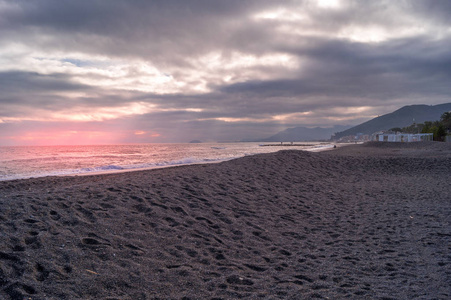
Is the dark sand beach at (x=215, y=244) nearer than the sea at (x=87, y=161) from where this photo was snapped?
Yes

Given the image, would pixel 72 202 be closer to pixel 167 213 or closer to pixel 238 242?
pixel 167 213

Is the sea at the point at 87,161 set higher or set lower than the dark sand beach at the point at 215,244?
higher

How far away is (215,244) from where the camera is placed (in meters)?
4.49

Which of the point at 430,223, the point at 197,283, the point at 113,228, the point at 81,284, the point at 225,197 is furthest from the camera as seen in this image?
the point at 225,197

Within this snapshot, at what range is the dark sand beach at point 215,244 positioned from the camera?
309 centimetres

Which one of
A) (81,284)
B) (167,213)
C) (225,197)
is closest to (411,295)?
(81,284)

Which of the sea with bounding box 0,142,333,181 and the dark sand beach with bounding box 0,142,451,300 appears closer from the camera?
the dark sand beach with bounding box 0,142,451,300

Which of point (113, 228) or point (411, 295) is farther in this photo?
point (113, 228)

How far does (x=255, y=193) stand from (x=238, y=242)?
3.28 meters

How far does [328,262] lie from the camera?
4.07m

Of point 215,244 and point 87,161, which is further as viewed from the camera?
point 87,161

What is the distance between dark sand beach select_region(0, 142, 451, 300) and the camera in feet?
10.1

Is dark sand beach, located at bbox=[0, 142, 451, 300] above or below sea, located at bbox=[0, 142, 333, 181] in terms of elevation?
below

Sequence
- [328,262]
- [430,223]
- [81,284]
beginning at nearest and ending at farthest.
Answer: [81,284] < [328,262] < [430,223]
